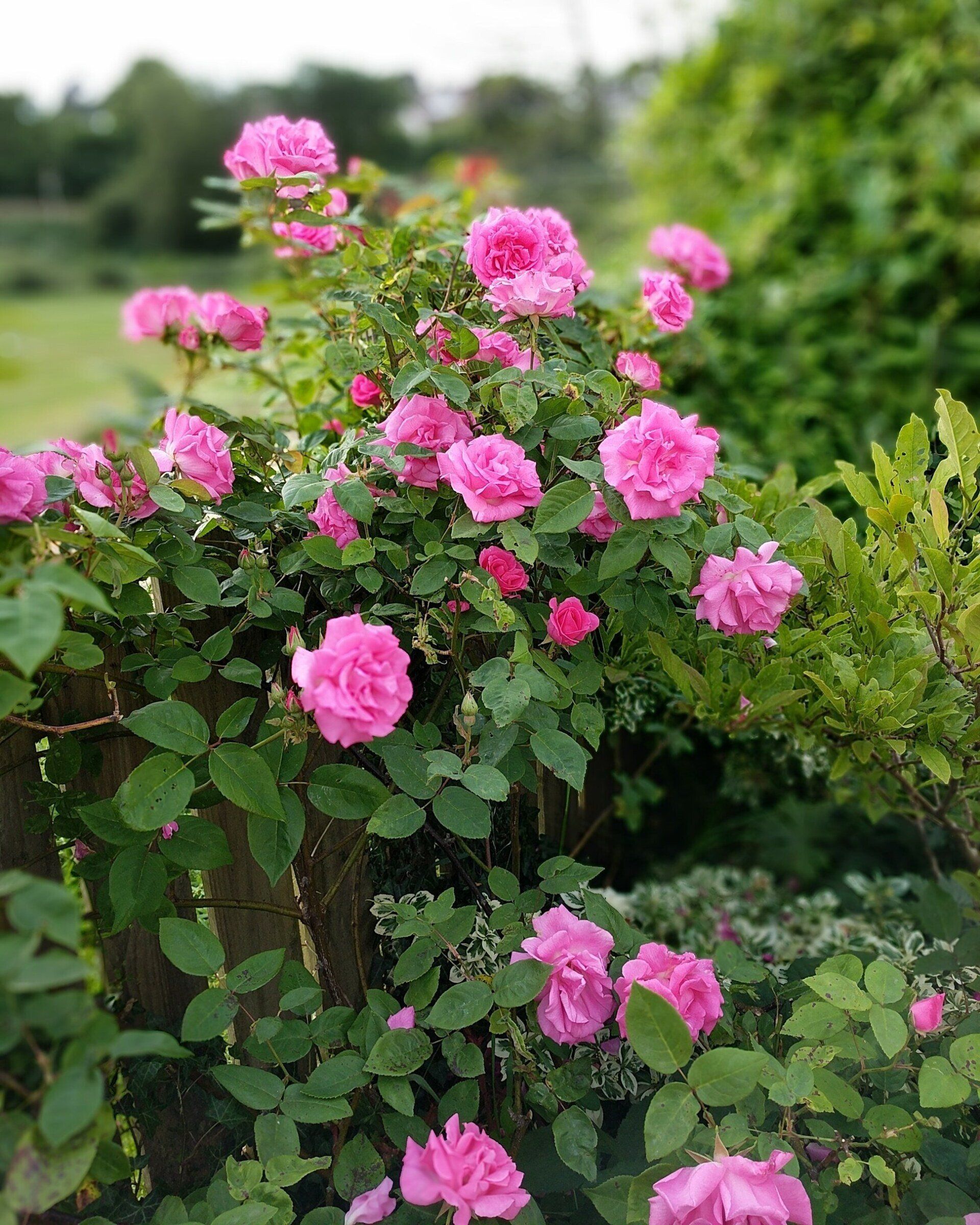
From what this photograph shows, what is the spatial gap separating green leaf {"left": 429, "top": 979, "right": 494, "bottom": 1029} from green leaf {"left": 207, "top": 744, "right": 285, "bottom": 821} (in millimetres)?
272

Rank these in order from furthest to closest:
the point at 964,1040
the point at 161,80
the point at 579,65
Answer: the point at 161,80
the point at 579,65
the point at 964,1040

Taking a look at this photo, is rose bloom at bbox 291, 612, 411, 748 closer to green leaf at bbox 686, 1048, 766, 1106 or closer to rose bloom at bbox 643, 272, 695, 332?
green leaf at bbox 686, 1048, 766, 1106

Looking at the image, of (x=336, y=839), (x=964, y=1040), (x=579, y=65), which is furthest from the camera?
(x=579, y=65)

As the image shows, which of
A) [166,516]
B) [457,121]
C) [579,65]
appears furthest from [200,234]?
[166,516]

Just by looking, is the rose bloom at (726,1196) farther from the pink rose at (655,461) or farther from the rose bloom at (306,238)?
the rose bloom at (306,238)

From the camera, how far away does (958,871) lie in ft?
4.58

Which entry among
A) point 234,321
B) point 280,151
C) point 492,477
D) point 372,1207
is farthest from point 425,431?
point 372,1207

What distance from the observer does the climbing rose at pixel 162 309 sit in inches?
60.5

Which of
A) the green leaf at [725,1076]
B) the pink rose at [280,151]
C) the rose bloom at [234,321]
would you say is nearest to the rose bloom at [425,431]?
the pink rose at [280,151]

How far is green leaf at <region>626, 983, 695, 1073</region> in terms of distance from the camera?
92 centimetres

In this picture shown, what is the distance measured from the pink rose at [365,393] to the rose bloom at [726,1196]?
99 cm

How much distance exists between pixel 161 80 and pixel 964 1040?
1173 inches

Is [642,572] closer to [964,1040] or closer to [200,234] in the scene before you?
[964,1040]

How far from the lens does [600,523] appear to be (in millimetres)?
1130
